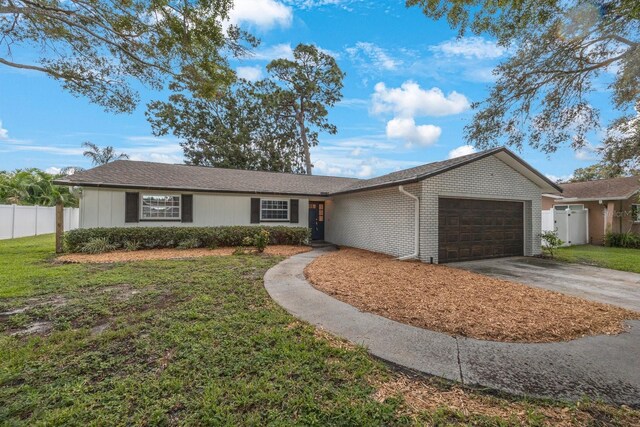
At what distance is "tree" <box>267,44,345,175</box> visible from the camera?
82.3ft

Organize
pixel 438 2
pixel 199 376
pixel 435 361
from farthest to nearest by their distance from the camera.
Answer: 1. pixel 438 2
2. pixel 435 361
3. pixel 199 376

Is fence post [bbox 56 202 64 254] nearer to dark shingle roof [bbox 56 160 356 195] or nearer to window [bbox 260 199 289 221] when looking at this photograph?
dark shingle roof [bbox 56 160 356 195]

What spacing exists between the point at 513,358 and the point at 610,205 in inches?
696

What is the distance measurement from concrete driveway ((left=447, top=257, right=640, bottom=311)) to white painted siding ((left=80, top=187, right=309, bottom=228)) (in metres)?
8.50

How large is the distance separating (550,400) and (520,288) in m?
4.32

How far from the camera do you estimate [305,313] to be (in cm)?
452

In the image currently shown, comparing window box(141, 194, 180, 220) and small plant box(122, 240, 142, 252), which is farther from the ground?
window box(141, 194, 180, 220)

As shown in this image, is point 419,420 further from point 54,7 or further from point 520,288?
point 54,7

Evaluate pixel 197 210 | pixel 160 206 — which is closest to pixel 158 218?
pixel 160 206

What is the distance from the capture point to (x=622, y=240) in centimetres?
1410

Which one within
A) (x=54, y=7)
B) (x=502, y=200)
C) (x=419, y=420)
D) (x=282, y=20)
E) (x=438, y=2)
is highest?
(x=282, y=20)

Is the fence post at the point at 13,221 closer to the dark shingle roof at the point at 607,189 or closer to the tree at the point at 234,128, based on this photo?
the tree at the point at 234,128

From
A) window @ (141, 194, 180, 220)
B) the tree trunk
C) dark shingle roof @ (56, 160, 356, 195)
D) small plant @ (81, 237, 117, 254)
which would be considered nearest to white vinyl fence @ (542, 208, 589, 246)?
dark shingle roof @ (56, 160, 356, 195)

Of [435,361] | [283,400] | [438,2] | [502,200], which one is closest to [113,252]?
[283,400]
